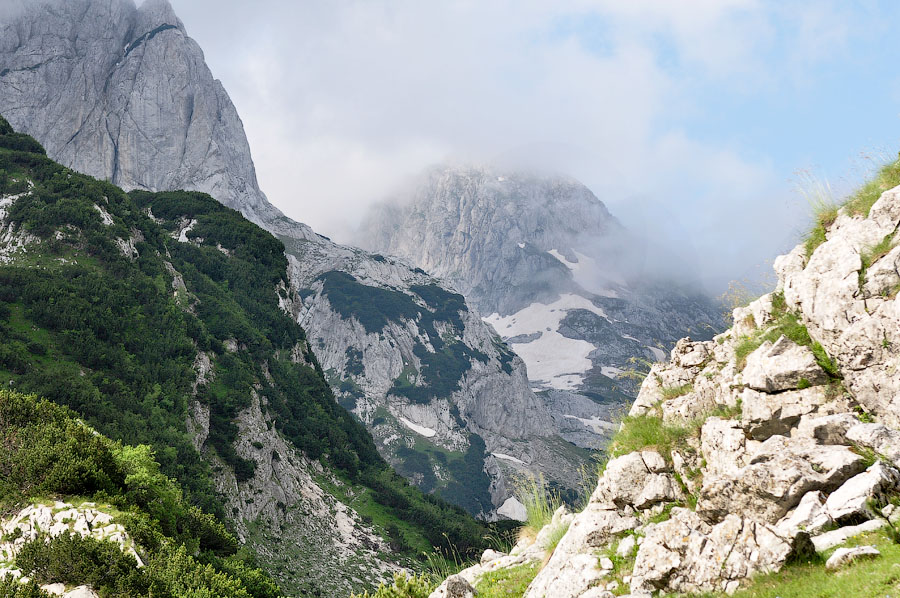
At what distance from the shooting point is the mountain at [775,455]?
25.0 feet

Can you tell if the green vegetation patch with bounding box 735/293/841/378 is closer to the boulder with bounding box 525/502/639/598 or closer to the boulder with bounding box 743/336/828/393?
the boulder with bounding box 743/336/828/393

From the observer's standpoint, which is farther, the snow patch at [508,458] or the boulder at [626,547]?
the snow patch at [508,458]

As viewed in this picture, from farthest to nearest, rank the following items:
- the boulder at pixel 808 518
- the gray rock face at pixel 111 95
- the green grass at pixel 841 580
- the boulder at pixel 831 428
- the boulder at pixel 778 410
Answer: the gray rock face at pixel 111 95 < the boulder at pixel 778 410 < the boulder at pixel 831 428 < the boulder at pixel 808 518 < the green grass at pixel 841 580

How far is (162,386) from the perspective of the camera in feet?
150

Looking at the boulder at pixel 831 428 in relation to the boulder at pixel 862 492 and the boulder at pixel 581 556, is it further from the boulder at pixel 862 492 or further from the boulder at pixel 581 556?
the boulder at pixel 581 556

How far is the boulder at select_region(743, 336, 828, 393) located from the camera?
34.2 feet

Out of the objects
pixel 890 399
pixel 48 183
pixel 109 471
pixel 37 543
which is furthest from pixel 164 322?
pixel 890 399

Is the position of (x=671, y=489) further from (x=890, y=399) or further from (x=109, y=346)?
(x=109, y=346)

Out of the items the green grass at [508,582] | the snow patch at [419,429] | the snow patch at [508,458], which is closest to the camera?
the green grass at [508,582]

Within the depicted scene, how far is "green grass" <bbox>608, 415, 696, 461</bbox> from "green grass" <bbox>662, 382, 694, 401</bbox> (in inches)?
29.1

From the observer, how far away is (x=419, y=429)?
18650cm

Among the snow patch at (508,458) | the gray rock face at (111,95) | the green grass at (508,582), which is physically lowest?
the snow patch at (508,458)

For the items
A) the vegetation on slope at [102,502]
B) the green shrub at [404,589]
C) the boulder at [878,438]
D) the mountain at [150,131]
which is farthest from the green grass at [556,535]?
the mountain at [150,131]

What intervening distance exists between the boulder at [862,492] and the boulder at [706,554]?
86cm
